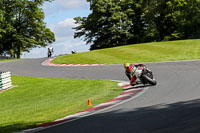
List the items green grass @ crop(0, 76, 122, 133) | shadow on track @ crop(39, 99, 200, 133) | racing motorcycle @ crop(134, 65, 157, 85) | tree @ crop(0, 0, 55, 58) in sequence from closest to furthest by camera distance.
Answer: shadow on track @ crop(39, 99, 200, 133) < green grass @ crop(0, 76, 122, 133) < racing motorcycle @ crop(134, 65, 157, 85) < tree @ crop(0, 0, 55, 58)

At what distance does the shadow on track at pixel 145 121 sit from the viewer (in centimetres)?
608

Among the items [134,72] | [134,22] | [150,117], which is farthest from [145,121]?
[134,22]

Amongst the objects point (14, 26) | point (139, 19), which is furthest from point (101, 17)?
point (14, 26)

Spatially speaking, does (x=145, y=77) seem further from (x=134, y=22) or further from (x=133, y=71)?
(x=134, y=22)

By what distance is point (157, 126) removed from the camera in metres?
6.24

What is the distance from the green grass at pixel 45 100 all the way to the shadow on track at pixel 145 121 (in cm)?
165

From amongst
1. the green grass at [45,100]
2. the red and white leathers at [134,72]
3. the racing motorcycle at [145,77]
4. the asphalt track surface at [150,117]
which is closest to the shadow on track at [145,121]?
the asphalt track surface at [150,117]

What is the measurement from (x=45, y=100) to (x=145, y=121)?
7166mm

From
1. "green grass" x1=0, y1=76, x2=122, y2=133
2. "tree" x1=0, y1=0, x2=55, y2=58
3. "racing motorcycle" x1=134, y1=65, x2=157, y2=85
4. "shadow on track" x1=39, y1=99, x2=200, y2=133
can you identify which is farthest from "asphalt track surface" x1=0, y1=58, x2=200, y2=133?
"tree" x1=0, y1=0, x2=55, y2=58

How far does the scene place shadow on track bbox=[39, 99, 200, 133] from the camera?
19.9 ft

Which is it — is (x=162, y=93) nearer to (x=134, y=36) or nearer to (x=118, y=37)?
(x=118, y=37)

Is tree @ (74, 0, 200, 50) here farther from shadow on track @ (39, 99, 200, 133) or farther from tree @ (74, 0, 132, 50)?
shadow on track @ (39, 99, 200, 133)

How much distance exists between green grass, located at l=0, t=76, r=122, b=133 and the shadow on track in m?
1.65

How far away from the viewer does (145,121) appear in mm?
6805
